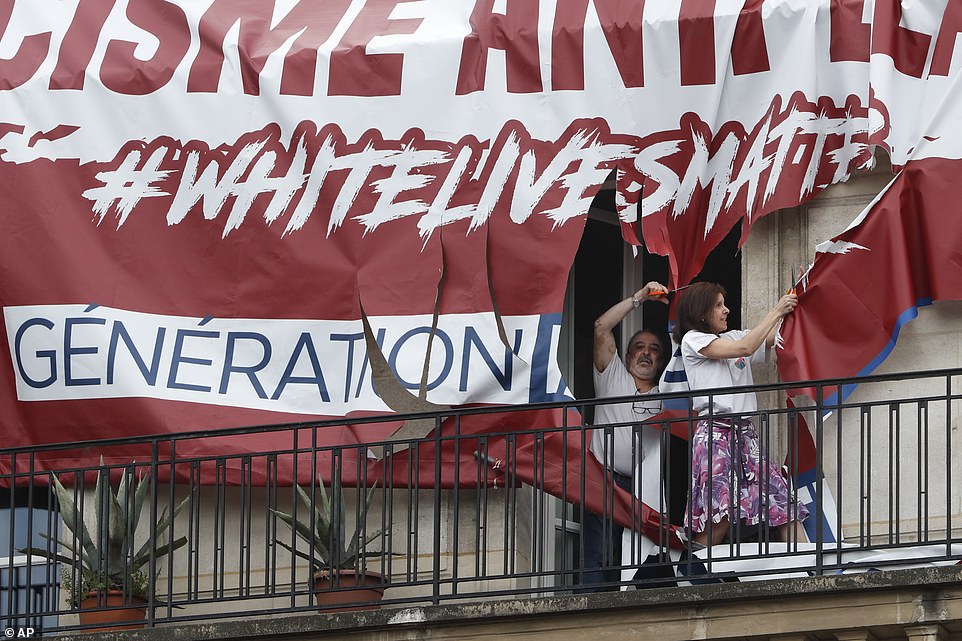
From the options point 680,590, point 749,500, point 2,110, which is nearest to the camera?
point 680,590

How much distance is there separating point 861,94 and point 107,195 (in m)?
4.40

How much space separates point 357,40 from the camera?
13.7 meters

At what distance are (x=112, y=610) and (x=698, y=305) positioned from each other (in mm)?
3538

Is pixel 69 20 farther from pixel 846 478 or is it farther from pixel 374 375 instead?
pixel 846 478

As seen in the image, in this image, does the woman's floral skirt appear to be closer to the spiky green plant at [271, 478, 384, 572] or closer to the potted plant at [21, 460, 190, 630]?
the spiky green plant at [271, 478, 384, 572]

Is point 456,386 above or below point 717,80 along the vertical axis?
below

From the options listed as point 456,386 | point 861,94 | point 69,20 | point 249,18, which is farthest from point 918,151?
point 69,20

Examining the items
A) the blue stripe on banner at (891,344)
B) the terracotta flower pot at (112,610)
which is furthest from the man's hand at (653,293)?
the terracotta flower pot at (112,610)

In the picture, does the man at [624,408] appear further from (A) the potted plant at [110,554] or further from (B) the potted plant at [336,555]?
(A) the potted plant at [110,554]

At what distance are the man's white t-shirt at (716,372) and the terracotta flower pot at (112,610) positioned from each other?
319cm

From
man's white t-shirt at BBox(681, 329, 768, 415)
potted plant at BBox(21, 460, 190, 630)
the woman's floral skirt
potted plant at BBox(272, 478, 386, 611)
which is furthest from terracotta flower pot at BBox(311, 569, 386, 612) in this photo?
man's white t-shirt at BBox(681, 329, 768, 415)

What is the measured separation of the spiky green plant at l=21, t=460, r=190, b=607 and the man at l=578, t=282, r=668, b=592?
2296 mm

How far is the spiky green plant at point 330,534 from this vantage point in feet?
40.1

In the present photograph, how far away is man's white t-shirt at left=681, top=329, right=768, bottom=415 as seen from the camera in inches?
496
